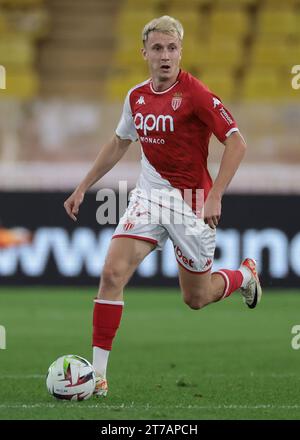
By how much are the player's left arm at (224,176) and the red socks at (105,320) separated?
78 centimetres

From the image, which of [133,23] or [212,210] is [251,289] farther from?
[133,23]

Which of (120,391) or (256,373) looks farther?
(256,373)

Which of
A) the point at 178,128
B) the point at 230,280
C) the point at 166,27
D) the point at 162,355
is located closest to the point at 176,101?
the point at 178,128

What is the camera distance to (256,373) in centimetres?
777

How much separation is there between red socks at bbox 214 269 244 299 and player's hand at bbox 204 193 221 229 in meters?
1.25

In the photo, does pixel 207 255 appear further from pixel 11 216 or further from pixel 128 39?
pixel 128 39

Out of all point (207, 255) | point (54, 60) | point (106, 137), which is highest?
point (54, 60)

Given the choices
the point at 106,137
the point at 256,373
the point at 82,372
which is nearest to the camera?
the point at 82,372

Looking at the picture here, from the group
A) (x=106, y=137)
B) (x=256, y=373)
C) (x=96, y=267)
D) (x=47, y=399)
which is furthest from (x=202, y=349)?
(x=106, y=137)

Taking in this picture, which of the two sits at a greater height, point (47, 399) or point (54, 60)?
point (54, 60)

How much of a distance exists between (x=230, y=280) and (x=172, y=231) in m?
0.87

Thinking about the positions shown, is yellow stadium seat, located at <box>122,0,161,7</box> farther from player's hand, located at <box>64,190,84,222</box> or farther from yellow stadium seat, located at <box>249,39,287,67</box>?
player's hand, located at <box>64,190,84,222</box>

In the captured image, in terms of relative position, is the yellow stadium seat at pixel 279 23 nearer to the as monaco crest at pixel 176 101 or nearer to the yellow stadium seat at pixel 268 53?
the yellow stadium seat at pixel 268 53

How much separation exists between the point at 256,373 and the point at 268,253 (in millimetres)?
5942
